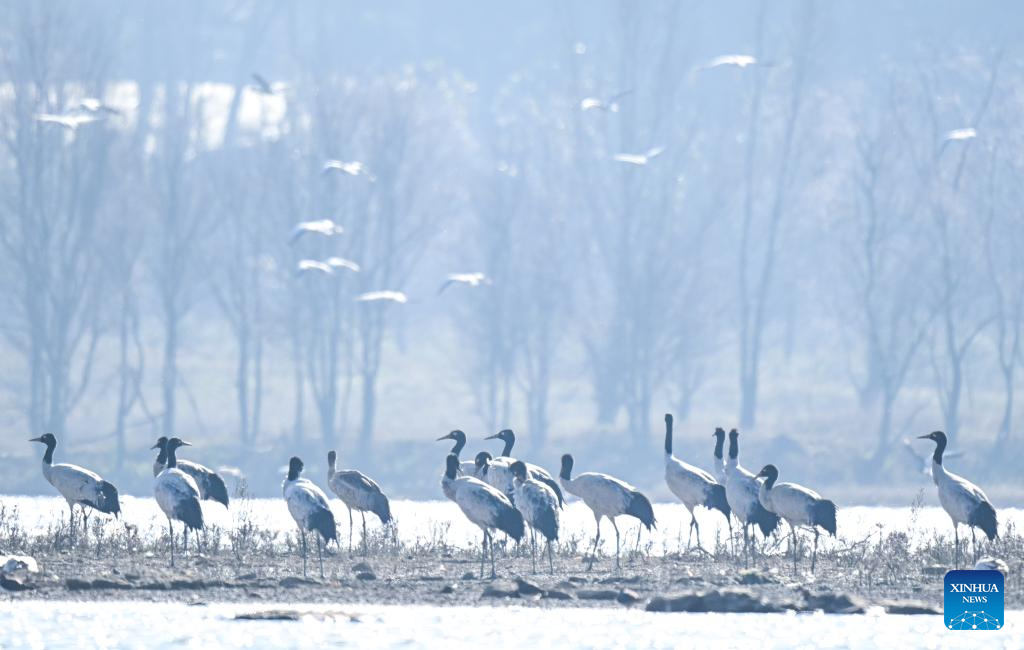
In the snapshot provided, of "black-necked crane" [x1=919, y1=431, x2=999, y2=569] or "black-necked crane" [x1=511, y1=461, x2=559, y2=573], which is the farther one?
"black-necked crane" [x1=919, y1=431, x2=999, y2=569]

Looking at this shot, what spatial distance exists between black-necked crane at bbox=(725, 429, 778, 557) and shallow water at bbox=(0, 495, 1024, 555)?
102 inches

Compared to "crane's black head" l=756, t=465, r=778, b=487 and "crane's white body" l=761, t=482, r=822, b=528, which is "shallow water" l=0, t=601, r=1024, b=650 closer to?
"crane's white body" l=761, t=482, r=822, b=528

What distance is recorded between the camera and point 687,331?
65.2m

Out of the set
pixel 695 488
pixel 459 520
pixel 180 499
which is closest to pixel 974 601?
pixel 695 488

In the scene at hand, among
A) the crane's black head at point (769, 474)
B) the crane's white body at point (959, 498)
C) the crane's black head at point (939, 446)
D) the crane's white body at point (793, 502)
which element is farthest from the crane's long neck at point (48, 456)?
the crane's white body at point (959, 498)

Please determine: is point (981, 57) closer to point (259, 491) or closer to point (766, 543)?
point (259, 491)

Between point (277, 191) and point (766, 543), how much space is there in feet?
121

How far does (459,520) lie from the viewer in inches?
1725

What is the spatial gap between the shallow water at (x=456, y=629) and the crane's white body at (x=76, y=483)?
5.66m

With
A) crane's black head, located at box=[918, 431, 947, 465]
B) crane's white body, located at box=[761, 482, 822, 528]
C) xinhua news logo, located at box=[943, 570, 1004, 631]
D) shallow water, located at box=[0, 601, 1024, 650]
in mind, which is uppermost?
crane's black head, located at box=[918, 431, 947, 465]

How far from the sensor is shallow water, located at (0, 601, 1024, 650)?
21.3m

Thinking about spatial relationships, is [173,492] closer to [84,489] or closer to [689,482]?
[84,489]

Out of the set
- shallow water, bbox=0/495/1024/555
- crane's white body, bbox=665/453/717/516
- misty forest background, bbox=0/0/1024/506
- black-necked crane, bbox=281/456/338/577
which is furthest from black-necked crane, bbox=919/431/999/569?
misty forest background, bbox=0/0/1024/506

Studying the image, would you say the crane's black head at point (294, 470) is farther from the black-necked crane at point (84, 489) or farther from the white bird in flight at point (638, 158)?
the white bird in flight at point (638, 158)
